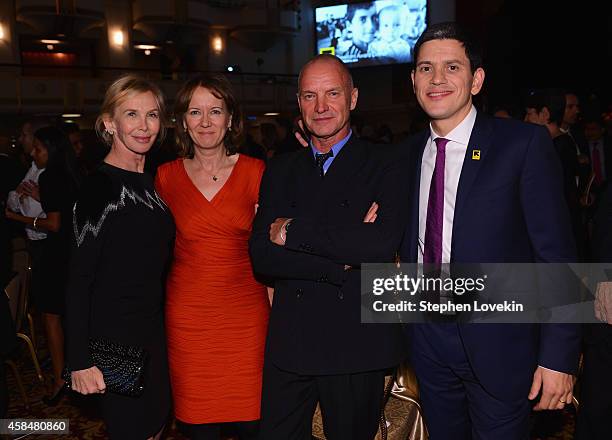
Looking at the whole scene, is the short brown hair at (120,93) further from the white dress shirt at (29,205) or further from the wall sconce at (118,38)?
the wall sconce at (118,38)

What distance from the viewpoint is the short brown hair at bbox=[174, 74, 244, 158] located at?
243 centimetres

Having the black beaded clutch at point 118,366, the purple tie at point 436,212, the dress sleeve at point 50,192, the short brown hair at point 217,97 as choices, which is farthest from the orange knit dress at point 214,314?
the dress sleeve at point 50,192

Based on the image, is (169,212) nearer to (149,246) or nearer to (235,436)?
(149,246)

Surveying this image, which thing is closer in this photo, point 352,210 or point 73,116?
point 352,210

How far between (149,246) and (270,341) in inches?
24.3

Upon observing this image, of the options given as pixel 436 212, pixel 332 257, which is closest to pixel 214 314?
pixel 332 257

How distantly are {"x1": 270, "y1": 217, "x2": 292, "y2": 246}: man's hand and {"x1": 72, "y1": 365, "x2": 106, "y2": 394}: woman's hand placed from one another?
2.71ft

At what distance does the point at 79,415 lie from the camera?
12.1 feet

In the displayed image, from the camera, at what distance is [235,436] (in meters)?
3.38

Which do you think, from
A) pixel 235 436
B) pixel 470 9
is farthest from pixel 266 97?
pixel 235 436

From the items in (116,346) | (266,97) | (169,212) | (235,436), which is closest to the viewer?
(116,346)

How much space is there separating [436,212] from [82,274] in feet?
4.34

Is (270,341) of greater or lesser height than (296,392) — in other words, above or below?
above

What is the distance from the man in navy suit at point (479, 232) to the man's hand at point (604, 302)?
1.01 feet
